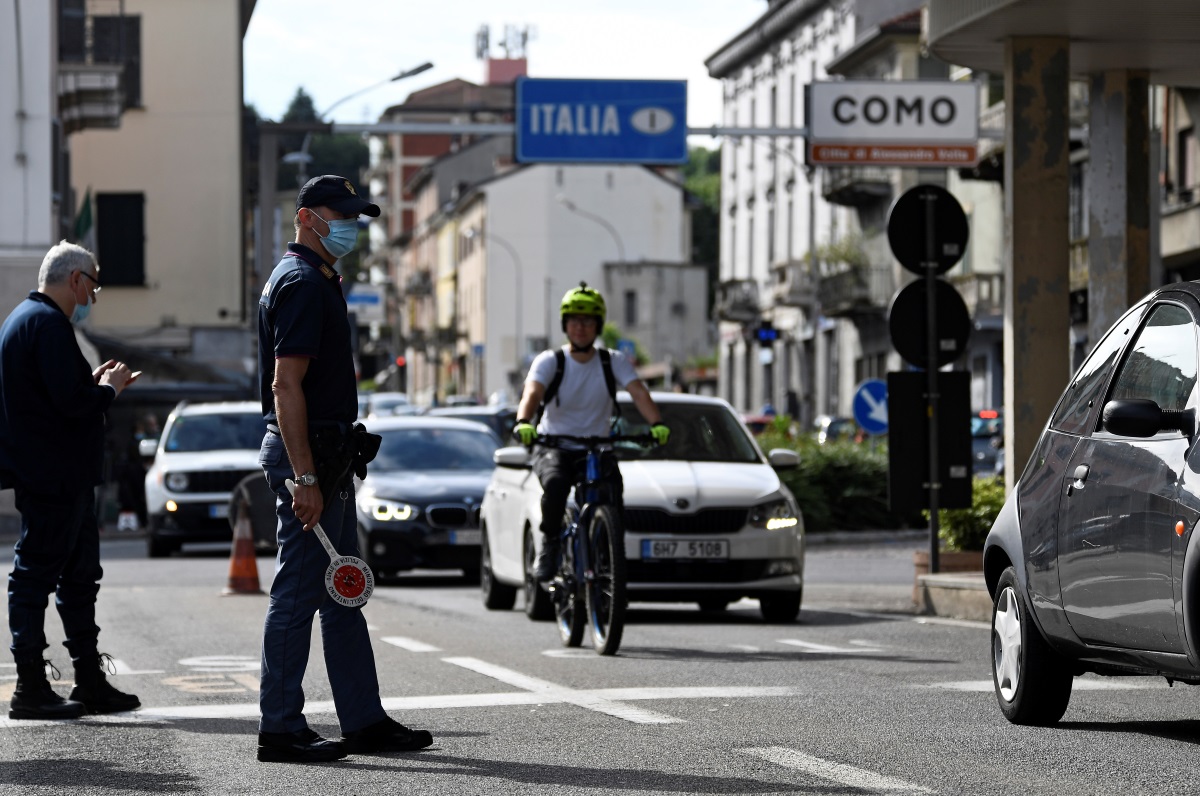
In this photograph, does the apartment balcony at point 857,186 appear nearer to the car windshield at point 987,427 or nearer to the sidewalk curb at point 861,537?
the car windshield at point 987,427

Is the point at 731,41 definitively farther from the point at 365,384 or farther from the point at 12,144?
the point at 365,384

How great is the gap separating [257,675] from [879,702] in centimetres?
320

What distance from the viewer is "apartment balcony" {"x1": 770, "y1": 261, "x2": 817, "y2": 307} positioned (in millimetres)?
62594

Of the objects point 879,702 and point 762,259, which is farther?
point 762,259

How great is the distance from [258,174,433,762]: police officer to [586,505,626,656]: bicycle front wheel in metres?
3.73

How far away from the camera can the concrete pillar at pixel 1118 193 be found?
53.1ft

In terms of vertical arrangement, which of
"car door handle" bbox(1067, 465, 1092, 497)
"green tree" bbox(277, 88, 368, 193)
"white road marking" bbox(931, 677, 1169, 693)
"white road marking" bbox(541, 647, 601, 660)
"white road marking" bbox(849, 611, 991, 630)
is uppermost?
"green tree" bbox(277, 88, 368, 193)

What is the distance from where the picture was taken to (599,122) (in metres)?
31.1

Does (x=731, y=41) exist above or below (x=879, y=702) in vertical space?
above

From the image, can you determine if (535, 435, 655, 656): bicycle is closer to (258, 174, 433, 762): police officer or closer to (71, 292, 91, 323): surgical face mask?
(71, 292, 91, 323): surgical face mask

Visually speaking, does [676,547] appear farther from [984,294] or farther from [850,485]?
[984,294]

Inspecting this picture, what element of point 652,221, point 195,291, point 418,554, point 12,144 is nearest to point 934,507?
point 418,554

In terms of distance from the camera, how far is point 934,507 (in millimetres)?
15055

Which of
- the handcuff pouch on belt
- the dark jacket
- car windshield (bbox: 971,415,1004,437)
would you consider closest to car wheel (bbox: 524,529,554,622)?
the dark jacket
